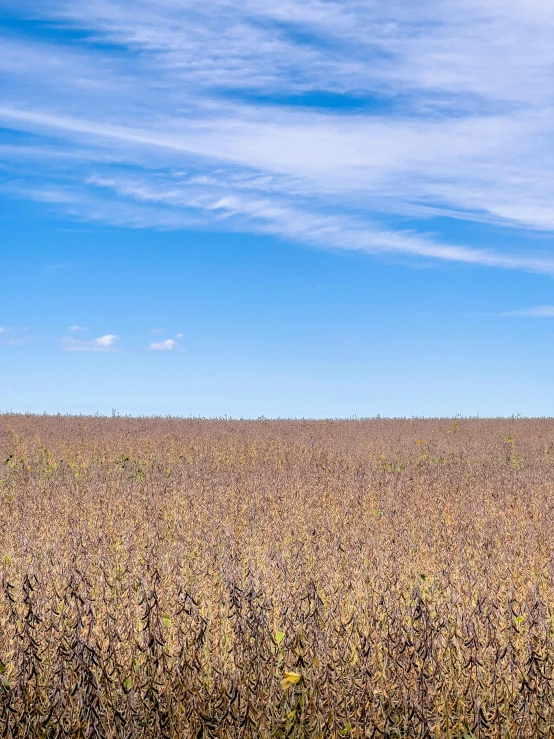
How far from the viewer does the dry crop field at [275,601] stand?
3168 millimetres

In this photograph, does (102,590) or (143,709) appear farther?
(102,590)

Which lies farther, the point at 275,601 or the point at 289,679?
the point at 275,601

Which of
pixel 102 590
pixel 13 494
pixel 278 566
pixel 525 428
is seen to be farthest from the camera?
pixel 525 428

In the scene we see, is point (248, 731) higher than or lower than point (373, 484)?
lower

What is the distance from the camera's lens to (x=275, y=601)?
4.44m

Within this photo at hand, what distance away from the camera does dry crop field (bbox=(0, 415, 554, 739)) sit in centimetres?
317

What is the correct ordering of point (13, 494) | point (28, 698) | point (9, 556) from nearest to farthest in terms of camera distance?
point (28, 698) < point (9, 556) < point (13, 494)

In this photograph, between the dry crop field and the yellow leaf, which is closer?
the yellow leaf

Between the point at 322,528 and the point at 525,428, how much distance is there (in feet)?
42.5

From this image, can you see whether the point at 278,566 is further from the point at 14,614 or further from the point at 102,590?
the point at 14,614

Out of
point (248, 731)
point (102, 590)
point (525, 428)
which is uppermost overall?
point (525, 428)

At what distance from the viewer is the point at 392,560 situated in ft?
18.5

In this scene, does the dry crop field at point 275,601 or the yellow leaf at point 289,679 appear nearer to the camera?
the yellow leaf at point 289,679

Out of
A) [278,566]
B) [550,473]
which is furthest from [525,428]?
[278,566]
